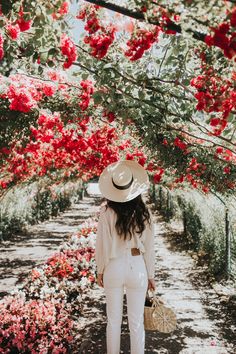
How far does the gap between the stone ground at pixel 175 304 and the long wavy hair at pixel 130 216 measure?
6.00 ft

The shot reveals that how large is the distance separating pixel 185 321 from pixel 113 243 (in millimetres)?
2875

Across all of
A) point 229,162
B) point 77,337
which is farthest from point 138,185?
point 229,162

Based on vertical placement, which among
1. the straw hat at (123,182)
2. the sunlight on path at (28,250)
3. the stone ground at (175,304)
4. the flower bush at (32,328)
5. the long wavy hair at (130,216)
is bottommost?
the sunlight on path at (28,250)

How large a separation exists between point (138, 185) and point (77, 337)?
2.37 metres

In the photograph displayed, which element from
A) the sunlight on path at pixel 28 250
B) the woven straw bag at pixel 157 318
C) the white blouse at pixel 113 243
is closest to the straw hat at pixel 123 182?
the white blouse at pixel 113 243

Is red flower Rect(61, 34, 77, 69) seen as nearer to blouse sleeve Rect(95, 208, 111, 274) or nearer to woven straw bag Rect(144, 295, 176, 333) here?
blouse sleeve Rect(95, 208, 111, 274)

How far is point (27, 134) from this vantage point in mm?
6816

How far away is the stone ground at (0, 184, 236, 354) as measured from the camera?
498 cm

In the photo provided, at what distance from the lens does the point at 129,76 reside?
4.29m

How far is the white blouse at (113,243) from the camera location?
3541 mm

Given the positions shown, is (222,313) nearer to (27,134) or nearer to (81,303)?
(81,303)

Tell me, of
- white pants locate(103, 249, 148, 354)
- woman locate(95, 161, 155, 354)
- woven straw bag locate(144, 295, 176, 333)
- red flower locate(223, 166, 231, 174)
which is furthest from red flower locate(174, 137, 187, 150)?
white pants locate(103, 249, 148, 354)

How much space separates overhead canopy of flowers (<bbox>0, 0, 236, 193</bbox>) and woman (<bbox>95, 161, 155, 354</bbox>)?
0.97 metres

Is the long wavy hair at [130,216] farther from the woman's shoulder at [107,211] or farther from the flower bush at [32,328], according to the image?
the flower bush at [32,328]
